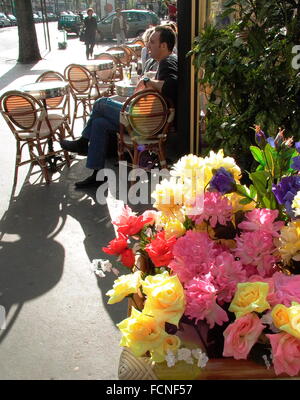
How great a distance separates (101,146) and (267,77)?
2.37m

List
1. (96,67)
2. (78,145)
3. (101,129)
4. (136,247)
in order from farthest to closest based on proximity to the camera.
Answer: (96,67)
(78,145)
(101,129)
(136,247)

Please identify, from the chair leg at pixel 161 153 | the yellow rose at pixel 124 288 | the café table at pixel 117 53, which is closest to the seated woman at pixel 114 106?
the chair leg at pixel 161 153

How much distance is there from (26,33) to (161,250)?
50.9 feet

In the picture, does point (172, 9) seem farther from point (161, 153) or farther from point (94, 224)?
point (94, 224)

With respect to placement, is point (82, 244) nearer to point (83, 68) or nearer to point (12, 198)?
point (12, 198)

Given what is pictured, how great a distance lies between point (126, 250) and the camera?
1327mm

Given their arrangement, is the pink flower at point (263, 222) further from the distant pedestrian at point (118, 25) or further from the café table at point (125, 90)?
the distant pedestrian at point (118, 25)

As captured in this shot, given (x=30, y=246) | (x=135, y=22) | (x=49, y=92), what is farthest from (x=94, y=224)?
(x=135, y=22)

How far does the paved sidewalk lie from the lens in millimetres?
2328

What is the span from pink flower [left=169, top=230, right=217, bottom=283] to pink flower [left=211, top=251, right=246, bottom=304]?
0.03 m

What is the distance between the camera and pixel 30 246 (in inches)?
140

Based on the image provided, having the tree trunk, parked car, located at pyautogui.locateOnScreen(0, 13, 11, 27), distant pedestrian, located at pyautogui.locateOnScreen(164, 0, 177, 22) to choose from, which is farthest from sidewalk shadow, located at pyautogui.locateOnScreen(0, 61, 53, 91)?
parked car, located at pyautogui.locateOnScreen(0, 13, 11, 27)

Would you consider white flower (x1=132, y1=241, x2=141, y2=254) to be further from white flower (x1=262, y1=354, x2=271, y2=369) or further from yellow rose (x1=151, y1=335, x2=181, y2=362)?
white flower (x1=262, y1=354, x2=271, y2=369)
